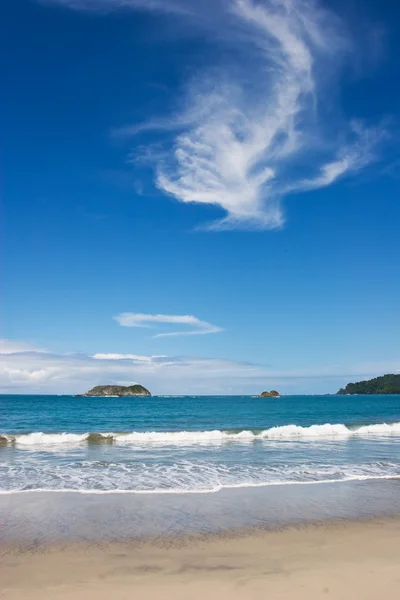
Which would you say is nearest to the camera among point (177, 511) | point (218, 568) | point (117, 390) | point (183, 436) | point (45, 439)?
point (218, 568)

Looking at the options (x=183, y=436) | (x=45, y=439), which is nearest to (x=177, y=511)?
(x=45, y=439)

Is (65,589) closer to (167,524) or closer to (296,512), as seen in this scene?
(167,524)

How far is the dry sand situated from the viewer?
5898 millimetres

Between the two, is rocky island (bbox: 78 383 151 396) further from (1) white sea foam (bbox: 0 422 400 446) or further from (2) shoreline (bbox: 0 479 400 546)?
(2) shoreline (bbox: 0 479 400 546)

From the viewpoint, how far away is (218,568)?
6688 millimetres

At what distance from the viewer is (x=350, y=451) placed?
21.4 metres

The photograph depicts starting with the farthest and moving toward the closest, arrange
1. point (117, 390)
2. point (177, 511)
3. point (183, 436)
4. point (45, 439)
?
point (117, 390) → point (183, 436) → point (45, 439) → point (177, 511)

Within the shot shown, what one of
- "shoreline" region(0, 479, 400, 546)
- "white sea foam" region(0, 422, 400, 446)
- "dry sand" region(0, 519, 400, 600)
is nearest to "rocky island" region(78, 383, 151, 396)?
"white sea foam" region(0, 422, 400, 446)

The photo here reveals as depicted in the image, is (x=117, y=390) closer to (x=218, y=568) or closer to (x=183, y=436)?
(x=183, y=436)

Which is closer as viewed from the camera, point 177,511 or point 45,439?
point 177,511

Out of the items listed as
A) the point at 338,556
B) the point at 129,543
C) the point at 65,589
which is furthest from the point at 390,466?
the point at 65,589

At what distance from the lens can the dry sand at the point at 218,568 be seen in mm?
5898

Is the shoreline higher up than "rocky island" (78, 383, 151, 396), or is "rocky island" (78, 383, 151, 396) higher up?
"rocky island" (78, 383, 151, 396)

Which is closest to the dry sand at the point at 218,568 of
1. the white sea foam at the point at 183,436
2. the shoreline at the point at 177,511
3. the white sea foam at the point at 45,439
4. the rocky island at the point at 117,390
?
the shoreline at the point at 177,511
